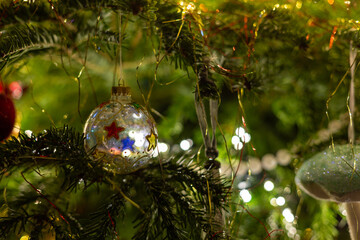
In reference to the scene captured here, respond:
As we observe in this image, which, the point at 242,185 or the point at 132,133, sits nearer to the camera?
the point at 132,133

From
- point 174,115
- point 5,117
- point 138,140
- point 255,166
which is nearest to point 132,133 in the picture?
point 138,140

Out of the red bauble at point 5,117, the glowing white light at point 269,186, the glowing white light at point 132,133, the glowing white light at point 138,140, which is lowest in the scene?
the glowing white light at point 269,186

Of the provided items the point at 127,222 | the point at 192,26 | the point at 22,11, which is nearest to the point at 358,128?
the point at 192,26

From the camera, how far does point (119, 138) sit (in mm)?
467

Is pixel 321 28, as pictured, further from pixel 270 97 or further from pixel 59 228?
pixel 59 228

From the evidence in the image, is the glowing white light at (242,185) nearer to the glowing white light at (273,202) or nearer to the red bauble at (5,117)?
the glowing white light at (273,202)

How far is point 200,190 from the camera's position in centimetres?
50

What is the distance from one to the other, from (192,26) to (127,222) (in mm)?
581

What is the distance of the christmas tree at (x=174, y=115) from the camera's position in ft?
1.53

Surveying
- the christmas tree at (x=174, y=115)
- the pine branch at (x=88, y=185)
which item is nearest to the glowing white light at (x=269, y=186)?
the christmas tree at (x=174, y=115)

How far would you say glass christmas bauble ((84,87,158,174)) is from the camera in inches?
18.4

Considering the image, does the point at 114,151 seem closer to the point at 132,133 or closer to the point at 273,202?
the point at 132,133

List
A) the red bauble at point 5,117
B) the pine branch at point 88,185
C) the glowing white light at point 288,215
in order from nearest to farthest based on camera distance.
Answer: the pine branch at point 88,185
the red bauble at point 5,117
the glowing white light at point 288,215

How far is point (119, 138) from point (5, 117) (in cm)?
36
